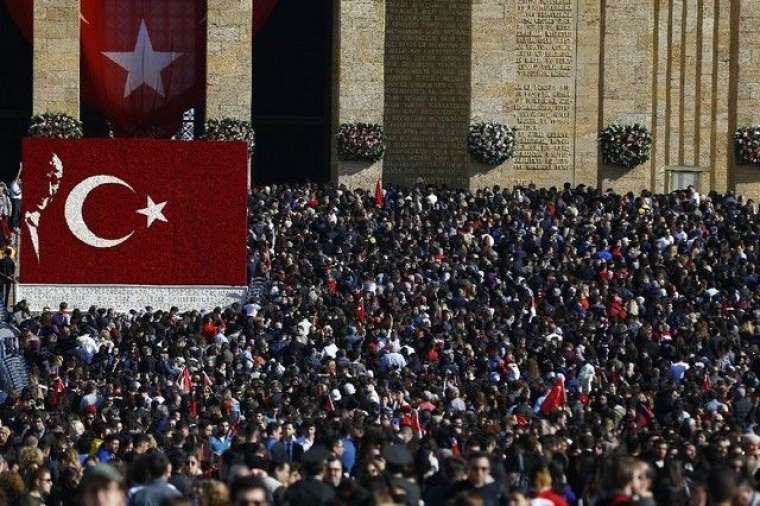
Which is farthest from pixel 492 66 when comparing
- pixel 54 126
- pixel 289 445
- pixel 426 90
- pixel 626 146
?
pixel 289 445

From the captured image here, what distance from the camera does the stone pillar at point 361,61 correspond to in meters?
54.6

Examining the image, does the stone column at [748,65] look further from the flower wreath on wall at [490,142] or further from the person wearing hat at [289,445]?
the person wearing hat at [289,445]

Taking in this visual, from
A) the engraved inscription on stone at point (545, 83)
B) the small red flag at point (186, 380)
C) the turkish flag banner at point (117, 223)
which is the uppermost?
the engraved inscription on stone at point (545, 83)

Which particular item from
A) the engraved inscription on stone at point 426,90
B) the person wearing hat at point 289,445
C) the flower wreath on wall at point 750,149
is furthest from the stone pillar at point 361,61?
the person wearing hat at point 289,445

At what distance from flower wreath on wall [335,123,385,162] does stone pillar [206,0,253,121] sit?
2039 millimetres

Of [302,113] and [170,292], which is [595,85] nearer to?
[302,113]

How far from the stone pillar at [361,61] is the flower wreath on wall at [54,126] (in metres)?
5.61

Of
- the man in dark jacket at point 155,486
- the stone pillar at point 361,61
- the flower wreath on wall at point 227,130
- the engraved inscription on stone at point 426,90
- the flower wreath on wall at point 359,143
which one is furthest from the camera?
the engraved inscription on stone at point 426,90

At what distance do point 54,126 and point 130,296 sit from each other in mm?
11093

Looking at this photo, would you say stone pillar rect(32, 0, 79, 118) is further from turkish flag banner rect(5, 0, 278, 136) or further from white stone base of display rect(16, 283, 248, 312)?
white stone base of display rect(16, 283, 248, 312)

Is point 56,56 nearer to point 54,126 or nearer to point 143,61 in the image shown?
point 54,126

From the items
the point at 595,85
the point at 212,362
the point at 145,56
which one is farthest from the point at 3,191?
the point at 595,85

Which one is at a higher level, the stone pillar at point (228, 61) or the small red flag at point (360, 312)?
the stone pillar at point (228, 61)

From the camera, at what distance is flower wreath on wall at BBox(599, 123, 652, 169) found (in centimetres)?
5578
